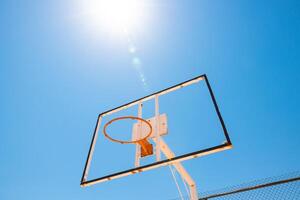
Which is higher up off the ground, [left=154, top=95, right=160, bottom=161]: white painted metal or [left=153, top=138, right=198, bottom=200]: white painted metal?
[left=154, top=95, right=160, bottom=161]: white painted metal

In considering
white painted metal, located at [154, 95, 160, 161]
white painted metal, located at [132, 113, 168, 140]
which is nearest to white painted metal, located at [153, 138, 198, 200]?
white painted metal, located at [154, 95, 160, 161]

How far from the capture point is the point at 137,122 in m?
4.08

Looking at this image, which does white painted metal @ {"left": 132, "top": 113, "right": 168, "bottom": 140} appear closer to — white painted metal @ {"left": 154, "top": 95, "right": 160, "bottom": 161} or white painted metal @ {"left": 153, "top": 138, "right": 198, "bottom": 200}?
white painted metal @ {"left": 154, "top": 95, "right": 160, "bottom": 161}

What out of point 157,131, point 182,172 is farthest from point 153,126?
point 182,172

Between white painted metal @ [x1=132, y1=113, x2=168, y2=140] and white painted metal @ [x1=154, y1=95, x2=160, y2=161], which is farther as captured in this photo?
white painted metal @ [x1=132, y1=113, x2=168, y2=140]

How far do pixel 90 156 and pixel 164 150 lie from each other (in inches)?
57.7

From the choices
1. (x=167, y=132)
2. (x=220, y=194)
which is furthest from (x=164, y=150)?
(x=220, y=194)

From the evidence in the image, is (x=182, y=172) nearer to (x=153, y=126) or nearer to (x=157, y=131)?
(x=157, y=131)

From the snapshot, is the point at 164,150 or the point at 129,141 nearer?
the point at 164,150

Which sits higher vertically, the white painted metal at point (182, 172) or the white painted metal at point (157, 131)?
the white painted metal at point (157, 131)

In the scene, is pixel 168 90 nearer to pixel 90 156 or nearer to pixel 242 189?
pixel 90 156

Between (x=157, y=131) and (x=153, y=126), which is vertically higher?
(x=153, y=126)

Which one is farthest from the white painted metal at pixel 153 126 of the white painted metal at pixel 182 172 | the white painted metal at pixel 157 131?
the white painted metal at pixel 182 172

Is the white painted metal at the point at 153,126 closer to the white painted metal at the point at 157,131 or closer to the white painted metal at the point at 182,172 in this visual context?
the white painted metal at the point at 157,131
